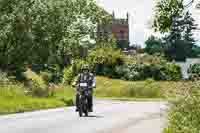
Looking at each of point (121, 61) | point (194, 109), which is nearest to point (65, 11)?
point (121, 61)

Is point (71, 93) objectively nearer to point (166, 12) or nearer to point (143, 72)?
point (143, 72)

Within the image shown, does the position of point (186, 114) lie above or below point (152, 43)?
below

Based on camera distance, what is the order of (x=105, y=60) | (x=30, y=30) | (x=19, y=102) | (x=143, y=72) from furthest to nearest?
(x=105, y=60), (x=143, y=72), (x=30, y=30), (x=19, y=102)

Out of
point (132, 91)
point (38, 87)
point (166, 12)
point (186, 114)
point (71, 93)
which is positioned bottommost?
point (132, 91)

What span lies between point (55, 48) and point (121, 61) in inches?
1114

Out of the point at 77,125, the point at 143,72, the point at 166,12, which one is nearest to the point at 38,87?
the point at 77,125

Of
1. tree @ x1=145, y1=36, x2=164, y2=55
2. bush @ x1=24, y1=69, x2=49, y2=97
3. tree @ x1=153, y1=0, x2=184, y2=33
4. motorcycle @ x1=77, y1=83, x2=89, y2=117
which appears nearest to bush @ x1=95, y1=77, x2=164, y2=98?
bush @ x1=24, y1=69, x2=49, y2=97

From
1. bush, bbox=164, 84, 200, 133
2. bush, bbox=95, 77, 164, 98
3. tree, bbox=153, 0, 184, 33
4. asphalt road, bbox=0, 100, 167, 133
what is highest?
tree, bbox=153, 0, 184, 33

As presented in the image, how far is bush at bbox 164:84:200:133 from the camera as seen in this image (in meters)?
12.1

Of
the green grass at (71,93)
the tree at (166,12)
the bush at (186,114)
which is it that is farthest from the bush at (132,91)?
the tree at (166,12)

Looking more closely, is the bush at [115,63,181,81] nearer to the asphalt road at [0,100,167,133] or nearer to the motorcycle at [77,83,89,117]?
the motorcycle at [77,83,89,117]

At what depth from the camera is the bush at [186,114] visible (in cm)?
1213

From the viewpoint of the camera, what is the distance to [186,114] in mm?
13000

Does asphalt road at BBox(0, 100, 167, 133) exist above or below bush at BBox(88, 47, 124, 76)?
below
